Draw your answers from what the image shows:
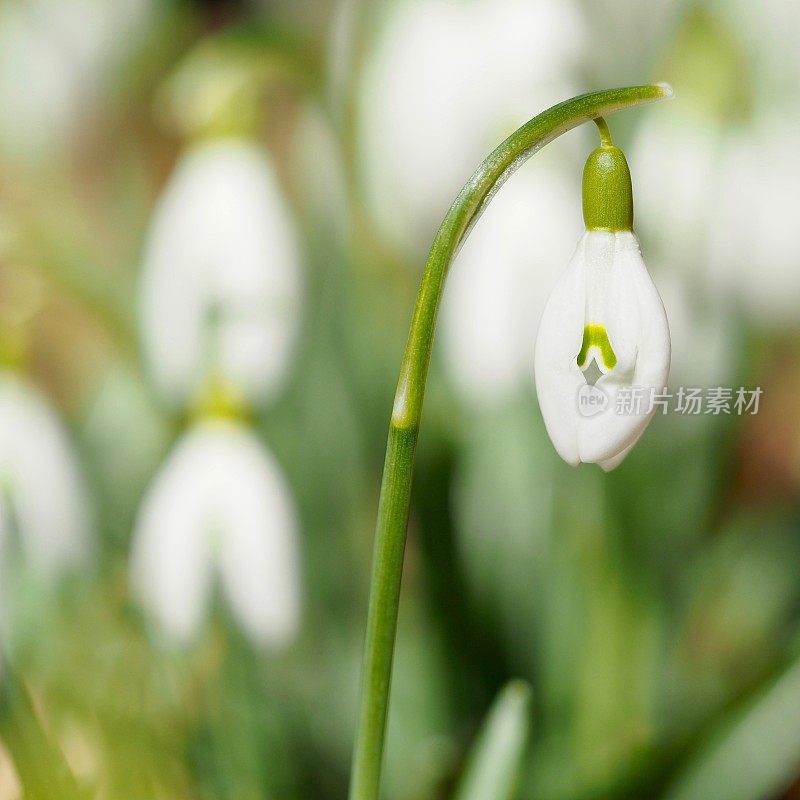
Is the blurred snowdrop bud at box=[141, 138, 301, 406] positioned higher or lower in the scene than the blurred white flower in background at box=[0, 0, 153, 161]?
lower

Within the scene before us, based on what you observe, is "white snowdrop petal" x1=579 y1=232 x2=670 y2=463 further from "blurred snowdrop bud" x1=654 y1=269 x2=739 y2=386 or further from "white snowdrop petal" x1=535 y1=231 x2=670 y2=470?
"blurred snowdrop bud" x1=654 y1=269 x2=739 y2=386

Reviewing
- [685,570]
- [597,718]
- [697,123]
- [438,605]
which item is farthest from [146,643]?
[697,123]

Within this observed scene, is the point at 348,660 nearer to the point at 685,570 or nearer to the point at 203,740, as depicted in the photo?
the point at 203,740

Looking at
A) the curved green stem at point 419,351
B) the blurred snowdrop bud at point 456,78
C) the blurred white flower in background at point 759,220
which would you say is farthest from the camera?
the blurred white flower in background at point 759,220

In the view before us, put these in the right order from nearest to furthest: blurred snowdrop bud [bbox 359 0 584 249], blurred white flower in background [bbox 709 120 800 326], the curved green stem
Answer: the curved green stem
blurred snowdrop bud [bbox 359 0 584 249]
blurred white flower in background [bbox 709 120 800 326]

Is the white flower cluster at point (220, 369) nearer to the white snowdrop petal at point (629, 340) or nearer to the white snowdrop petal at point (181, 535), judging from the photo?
the white snowdrop petal at point (181, 535)

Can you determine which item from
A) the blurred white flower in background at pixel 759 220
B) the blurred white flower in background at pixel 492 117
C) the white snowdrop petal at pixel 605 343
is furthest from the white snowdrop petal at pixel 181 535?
the blurred white flower in background at pixel 759 220

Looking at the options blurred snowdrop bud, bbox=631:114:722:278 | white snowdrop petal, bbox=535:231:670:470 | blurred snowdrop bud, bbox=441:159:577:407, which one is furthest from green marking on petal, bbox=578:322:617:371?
blurred snowdrop bud, bbox=631:114:722:278
